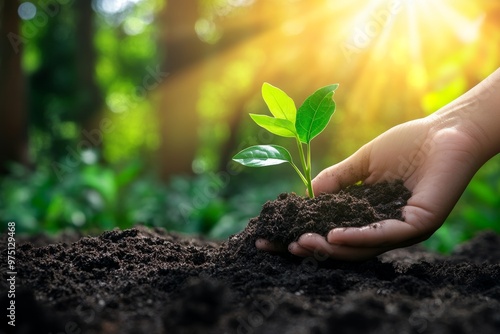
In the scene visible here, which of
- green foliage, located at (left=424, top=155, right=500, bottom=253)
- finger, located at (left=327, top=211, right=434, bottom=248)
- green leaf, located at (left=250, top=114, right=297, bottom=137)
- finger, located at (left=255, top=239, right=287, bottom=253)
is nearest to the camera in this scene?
finger, located at (left=327, top=211, right=434, bottom=248)

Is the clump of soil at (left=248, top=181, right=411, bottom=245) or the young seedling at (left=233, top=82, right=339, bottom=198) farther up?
the young seedling at (left=233, top=82, right=339, bottom=198)

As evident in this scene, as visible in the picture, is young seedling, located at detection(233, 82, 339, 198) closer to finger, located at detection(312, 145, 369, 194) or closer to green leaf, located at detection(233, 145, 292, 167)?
green leaf, located at detection(233, 145, 292, 167)

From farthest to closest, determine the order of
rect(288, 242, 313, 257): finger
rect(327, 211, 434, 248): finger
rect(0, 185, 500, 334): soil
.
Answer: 1. rect(288, 242, 313, 257): finger
2. rect(327, 211, 434, 248): finger
3. rect(0, 185, 500, 334): soil


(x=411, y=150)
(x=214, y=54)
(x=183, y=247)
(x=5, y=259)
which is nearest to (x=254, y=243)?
(x=183, y=247)

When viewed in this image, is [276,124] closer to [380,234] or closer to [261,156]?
[261,156]

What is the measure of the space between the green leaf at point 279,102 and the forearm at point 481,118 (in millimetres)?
777

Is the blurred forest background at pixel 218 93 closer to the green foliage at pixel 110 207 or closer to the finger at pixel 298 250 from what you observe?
the green foliage at pixel 110 207

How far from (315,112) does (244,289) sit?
37.3 inches

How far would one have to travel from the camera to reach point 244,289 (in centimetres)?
187

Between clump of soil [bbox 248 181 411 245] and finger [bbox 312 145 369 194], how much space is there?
0.88ft

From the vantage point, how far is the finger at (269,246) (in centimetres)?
224

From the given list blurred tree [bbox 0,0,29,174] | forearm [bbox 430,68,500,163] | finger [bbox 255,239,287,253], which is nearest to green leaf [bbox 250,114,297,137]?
finger [bbox 255,239,287,253]

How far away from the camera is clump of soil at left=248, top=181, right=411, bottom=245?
86.0 inches

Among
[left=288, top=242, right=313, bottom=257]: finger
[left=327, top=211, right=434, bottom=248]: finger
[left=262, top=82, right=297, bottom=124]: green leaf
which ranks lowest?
[left=327, top=211, right=434, bottom=248]: finger
